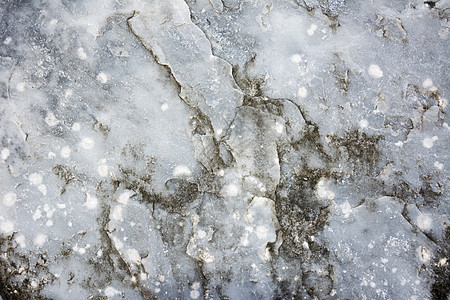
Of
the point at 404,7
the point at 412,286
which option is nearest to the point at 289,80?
the point at 404,7

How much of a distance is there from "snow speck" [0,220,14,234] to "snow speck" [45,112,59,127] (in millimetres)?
318

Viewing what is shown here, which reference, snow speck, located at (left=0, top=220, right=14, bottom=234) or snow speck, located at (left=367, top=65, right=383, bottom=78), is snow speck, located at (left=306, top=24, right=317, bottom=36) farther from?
snow speck, located at (left=0, top=220, right=14, bottom=234)

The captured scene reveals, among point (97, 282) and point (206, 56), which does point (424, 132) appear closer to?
point (206, 56)

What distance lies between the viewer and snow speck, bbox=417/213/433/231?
0.91 m

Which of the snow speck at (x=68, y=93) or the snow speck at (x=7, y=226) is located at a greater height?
the snow speck at (x=68, y=93)

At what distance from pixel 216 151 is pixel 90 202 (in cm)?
41

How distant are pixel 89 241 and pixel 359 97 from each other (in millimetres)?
928

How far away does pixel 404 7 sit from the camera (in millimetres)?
960

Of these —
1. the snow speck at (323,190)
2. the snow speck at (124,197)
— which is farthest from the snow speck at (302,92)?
the snow speck at (124,197)

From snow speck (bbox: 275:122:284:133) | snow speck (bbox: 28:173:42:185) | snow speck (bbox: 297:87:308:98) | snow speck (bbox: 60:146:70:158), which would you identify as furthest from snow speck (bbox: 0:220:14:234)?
snow speck (bbox: 297:87:308:98)

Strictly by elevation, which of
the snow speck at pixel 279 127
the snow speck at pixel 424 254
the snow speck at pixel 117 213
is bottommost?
the snow speck at pixel 117 213

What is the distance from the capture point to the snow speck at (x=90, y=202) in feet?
3.06

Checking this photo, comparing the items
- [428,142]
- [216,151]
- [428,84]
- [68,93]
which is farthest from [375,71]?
[68,93]

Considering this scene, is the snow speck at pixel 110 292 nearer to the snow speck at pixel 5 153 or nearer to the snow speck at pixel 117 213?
the snow speck at pixel 117 213
